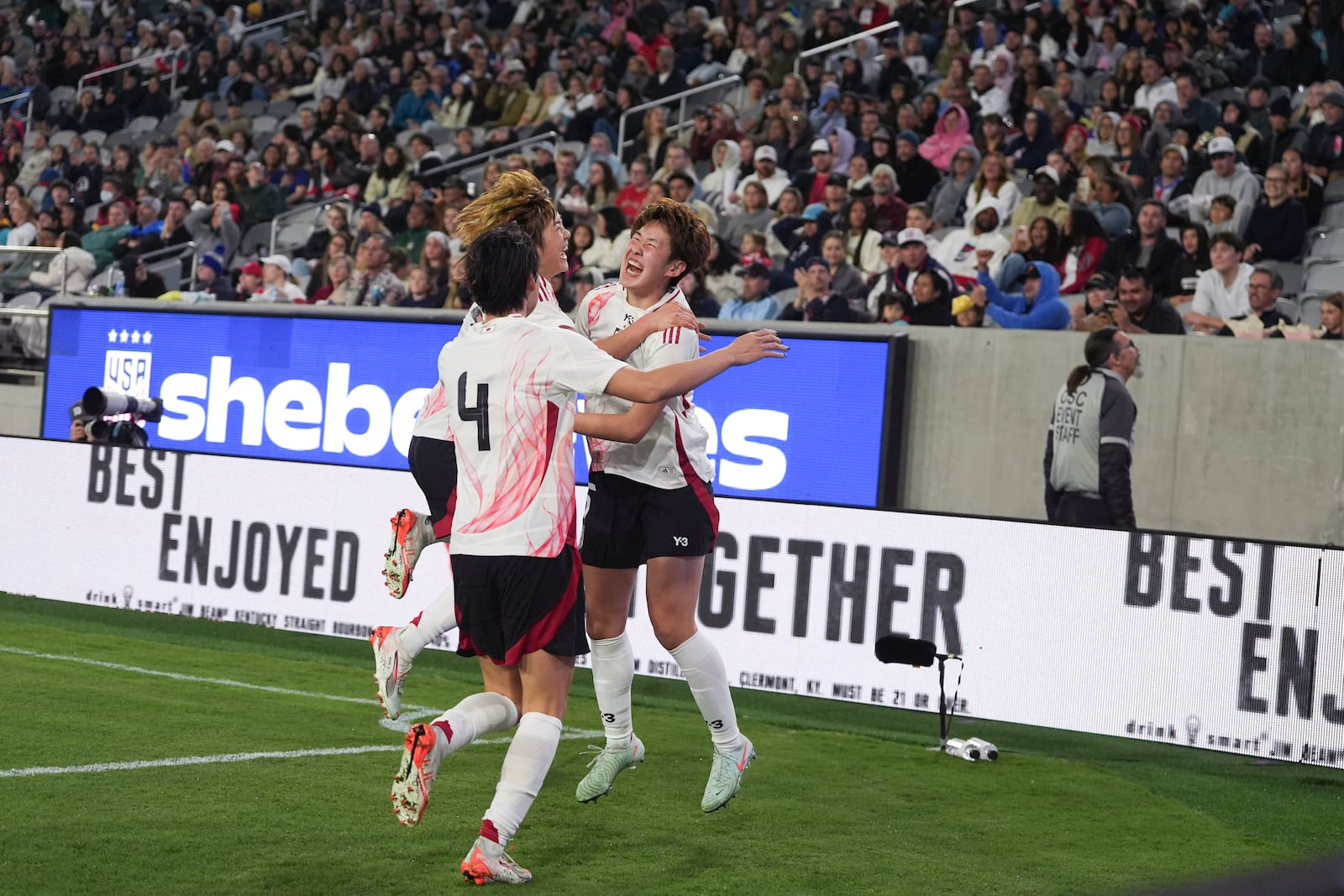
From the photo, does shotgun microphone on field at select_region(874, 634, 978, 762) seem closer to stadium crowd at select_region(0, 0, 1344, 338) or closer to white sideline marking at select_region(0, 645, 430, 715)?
white sideline marking at select_region(0, 645, 430, 715)

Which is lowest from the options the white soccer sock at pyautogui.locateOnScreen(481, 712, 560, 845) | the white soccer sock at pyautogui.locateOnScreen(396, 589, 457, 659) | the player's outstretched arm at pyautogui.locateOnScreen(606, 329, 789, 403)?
the white soccer sock at pyautogui.locateOnScreen(481, 712, 560, 845)

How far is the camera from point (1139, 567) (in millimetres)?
7574

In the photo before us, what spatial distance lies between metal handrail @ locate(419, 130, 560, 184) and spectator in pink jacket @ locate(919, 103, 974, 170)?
189 inches

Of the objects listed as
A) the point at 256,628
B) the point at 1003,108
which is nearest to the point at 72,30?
the point at 1003,108

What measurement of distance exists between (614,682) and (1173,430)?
20.9 feet

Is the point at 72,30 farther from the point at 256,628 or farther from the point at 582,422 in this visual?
the point at 582,422

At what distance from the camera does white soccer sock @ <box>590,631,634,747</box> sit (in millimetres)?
5637

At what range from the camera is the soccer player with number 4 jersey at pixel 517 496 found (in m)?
4.39

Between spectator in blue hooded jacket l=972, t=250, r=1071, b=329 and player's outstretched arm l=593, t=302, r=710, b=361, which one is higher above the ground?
spectator in blue hooded jacket l=972, t=250, r=1071, b=329

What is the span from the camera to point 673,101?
17.7m

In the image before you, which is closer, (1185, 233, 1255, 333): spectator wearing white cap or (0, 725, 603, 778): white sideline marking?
(0, 725, 603, 778): white sideline marking

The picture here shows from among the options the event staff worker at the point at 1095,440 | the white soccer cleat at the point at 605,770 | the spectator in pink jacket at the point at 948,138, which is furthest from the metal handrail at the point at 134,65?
the white soccer cleat at the point at 605,770

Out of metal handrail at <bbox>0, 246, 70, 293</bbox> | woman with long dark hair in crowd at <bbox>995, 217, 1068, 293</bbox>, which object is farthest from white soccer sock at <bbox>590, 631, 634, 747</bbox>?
metal handrail at <bbox>0, 246, 70, 293</bbox>

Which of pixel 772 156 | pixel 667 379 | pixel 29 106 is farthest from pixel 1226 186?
pixel 29 106
